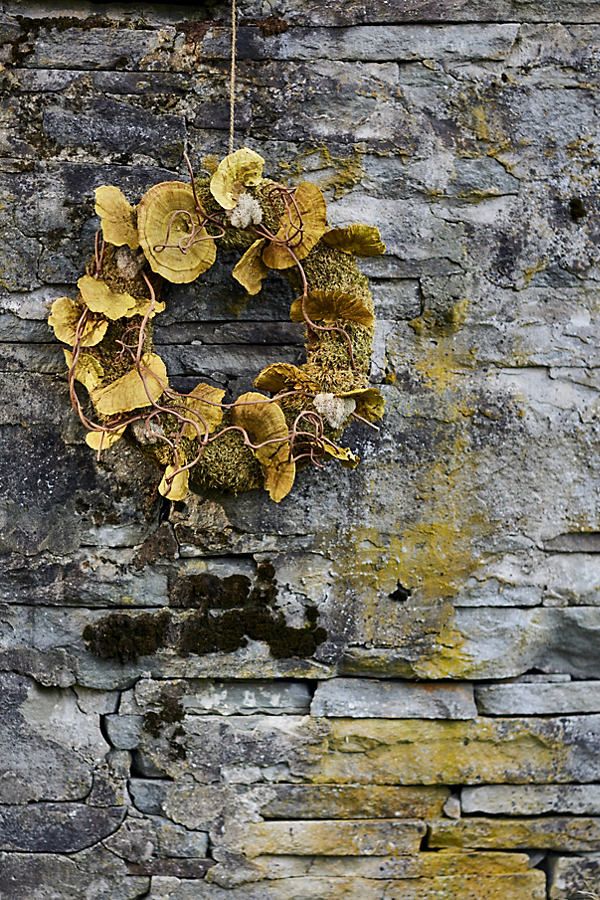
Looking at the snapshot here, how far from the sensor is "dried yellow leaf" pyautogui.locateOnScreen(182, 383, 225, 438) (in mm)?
2016

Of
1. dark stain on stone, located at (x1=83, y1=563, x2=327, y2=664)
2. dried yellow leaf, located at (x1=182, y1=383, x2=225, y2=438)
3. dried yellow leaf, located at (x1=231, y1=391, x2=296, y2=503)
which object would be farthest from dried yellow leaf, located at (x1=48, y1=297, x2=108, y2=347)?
dark stain on stone, located at (x1=83, y1=563, x2=327, y2=664)

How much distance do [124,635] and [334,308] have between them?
982mm

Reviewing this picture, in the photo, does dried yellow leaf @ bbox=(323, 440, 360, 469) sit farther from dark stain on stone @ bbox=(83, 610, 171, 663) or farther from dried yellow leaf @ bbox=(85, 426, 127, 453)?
dark stain on stone @ bbox=(83, 610, 171, 663)

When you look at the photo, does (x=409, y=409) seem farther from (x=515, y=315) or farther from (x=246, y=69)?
(x=246, y=69)

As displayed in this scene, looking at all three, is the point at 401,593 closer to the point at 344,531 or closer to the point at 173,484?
the point at 344,531

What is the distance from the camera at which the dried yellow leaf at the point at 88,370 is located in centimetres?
201

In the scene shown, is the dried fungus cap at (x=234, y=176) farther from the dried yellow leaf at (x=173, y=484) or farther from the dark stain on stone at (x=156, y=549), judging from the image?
the dark stain on stone at (x=156, y=549)

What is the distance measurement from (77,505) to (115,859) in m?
0.92

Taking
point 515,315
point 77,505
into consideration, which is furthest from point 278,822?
point 515,315

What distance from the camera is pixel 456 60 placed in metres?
2.11

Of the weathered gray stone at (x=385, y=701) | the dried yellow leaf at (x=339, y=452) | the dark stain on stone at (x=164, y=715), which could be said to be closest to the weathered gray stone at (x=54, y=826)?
the dark stain on stone at (x=164, y=715)

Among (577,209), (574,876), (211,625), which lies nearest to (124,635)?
(211,625)

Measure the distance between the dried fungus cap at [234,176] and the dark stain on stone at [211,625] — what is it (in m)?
0.91

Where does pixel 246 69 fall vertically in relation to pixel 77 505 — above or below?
above
